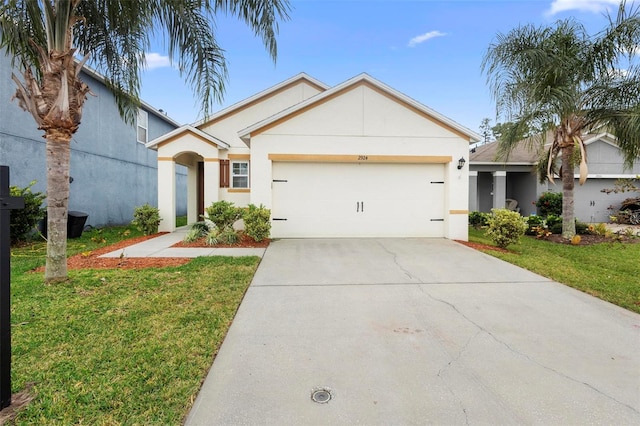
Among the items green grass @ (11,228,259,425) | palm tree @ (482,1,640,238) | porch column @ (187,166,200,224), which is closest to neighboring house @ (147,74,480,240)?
A: palm tree @ (482,1,640,238)

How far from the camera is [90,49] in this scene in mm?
6199

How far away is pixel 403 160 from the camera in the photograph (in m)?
9.99

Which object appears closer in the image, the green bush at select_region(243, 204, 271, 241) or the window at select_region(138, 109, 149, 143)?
the green bush at select_region(243, 204, 271, 241)

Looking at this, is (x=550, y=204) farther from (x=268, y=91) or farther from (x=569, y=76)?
(x=268, y=91)

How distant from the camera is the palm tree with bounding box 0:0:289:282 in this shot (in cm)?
504

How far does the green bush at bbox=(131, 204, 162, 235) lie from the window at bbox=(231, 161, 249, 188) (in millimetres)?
2945

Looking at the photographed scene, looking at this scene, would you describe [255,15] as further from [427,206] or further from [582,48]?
[582,48]

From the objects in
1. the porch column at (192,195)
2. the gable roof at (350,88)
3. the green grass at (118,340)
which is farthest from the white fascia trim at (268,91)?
the green grass at (118,340)

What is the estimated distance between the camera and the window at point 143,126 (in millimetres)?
15867

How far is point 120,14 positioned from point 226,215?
511 cm

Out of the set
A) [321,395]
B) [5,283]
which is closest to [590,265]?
[321,395]

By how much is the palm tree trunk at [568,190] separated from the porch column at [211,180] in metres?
12.1

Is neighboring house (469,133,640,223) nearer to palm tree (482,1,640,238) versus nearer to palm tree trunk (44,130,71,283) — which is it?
palm tree (482,1,640,238)

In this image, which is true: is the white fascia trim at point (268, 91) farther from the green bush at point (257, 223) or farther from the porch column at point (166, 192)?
the green bush at point (257, 223)
